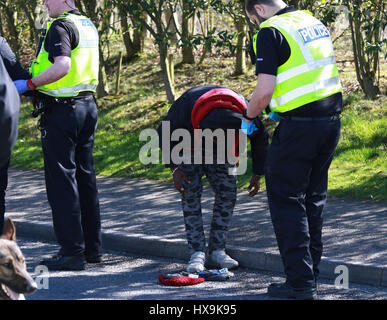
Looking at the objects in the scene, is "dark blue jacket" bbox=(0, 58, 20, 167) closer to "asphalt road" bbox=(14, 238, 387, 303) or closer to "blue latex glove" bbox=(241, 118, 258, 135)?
"asphalt road" bbox=(14, 238, 387, 303)

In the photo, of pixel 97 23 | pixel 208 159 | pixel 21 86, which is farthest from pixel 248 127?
pixel 97 23

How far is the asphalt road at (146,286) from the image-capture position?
548cm

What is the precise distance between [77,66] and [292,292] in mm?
2513

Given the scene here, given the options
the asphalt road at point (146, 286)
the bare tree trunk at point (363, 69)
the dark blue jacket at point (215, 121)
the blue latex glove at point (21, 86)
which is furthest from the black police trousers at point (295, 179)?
the bare tree trunk at point (363, 69)

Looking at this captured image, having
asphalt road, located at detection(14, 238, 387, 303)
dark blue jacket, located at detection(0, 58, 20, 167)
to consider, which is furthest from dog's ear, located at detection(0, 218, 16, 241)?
asphalt road, located at detection(14, 238, 387, 303)

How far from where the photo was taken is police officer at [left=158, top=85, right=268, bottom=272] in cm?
580

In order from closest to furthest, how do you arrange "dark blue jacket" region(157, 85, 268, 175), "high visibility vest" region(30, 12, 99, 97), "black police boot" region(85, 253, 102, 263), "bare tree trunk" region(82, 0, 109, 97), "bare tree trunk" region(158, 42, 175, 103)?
"dark blue jacket" region(157, 85, 268, 175) < "high visibility vest" region(30, 12, 99, 97) < "black police boot" region(85, 253, 102, 263) < "bare tree trunk" region(158, 42, 175, 103) < "bare tree trunk" region(82, 0, 109, 97)

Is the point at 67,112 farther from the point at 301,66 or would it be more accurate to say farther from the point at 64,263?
the point at 301,66

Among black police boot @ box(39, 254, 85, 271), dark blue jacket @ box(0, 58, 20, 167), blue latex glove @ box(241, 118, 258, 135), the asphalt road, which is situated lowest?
the asphalt road

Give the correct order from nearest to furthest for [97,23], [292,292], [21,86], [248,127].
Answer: [292,292]
[248,127]
[21,86]
[97,23]

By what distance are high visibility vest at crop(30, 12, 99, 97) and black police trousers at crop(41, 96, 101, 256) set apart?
100mm

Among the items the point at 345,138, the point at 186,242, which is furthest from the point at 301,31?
the point at 345,138

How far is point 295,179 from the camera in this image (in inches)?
206

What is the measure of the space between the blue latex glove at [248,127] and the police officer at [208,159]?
0.15 feet
